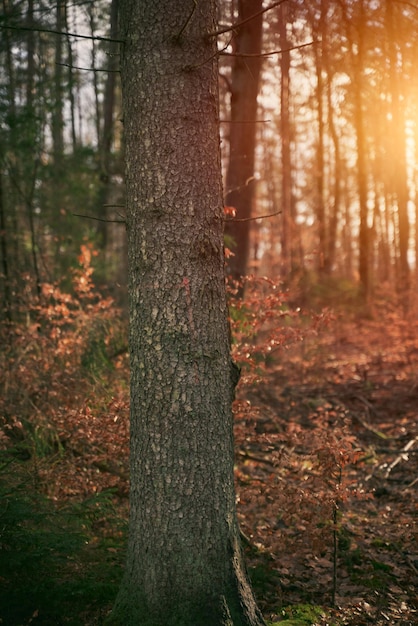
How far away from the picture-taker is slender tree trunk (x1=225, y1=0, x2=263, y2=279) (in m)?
8.93

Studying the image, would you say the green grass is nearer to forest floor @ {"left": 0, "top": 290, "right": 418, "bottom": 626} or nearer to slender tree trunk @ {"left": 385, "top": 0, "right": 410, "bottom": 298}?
forest floor @ {"left": 0, "top": 290, "right": 418, "bottom": 626}

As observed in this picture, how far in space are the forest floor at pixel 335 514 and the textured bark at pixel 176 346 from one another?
118 cm

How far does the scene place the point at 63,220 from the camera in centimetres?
1215

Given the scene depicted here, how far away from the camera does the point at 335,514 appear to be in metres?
4.86

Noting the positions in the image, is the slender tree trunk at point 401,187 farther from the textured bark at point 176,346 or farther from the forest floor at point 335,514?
the textured bark at point 176,346

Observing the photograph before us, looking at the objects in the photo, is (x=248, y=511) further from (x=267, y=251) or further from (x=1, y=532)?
(x=267, y=251)

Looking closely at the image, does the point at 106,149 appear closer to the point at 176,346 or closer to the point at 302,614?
the point at 176,346

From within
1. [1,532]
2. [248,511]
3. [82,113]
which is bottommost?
[248,511]

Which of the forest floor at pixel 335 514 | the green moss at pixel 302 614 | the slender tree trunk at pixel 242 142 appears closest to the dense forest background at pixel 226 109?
the slender tree trunk at pixel 242 142

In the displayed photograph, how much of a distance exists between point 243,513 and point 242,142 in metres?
5.88

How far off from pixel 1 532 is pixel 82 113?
68.4 feet

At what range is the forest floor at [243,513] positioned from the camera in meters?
4.14

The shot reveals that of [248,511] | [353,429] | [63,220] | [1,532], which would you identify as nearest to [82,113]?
[63,220]

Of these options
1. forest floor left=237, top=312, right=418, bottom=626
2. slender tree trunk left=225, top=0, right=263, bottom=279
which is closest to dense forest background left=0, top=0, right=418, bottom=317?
slender tree trunk left=225, top=0, right=263, bottom=279
